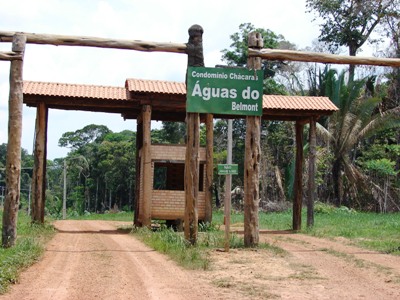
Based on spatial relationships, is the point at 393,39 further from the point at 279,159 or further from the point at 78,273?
the point at 78,273

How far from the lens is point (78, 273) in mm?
9609

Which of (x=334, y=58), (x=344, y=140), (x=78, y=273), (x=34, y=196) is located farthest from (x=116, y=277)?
(x=344, y=140)

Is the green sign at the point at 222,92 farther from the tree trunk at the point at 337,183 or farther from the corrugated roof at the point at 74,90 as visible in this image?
the tree trunk at the point at 337,183

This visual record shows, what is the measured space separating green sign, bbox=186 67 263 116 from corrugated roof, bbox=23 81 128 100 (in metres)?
5.84

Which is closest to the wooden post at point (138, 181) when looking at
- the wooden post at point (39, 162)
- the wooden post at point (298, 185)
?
the wooden post at point (39, 162)

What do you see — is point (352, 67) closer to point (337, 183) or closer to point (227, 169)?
point (337, 183)

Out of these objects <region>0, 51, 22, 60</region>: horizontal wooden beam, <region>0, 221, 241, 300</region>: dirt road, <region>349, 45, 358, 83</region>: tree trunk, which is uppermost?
<region>349, 45, 358, 83</region>: tree trunk

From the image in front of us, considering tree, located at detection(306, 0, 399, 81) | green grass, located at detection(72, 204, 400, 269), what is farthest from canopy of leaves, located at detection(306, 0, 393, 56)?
green grass, located at detection(72, 204, 400, 269)

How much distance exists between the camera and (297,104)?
1959 cm

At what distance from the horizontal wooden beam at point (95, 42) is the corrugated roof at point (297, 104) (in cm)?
616

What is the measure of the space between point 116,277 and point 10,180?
14.8 ft

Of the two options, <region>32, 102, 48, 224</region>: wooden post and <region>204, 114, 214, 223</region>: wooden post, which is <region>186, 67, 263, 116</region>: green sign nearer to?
<region>204, 114, 214, 223</region>: wooden post

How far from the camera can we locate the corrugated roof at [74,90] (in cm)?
1811

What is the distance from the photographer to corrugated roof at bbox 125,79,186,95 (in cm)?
1800
